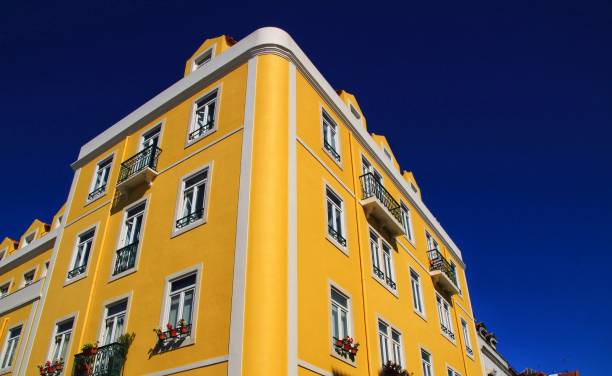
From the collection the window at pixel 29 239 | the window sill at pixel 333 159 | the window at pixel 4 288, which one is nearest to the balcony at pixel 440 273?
the window sill at pixel 333 159

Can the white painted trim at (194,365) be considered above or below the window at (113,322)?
below

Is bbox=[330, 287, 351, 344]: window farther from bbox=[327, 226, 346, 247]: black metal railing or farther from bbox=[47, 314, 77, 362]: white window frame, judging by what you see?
bbox=[47, 314, 77, 362]: white window frame

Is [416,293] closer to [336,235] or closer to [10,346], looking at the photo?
[336,235]

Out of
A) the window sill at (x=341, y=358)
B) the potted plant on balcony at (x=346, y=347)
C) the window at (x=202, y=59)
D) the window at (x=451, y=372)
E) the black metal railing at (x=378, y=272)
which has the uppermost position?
the window at (x=202, y=59)

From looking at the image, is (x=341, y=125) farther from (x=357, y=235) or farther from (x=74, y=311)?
A: (x=74, y=311)

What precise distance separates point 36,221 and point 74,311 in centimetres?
1701

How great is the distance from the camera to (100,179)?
67.7 feet

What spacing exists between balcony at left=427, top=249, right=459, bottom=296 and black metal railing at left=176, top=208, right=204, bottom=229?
1262 cm

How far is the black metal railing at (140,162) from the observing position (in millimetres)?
17562

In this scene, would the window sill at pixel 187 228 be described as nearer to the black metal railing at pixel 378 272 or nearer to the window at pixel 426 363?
the black metal railing at pixel 378 272

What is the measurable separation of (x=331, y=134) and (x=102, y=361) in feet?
34.0

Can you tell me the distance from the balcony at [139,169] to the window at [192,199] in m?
1.87

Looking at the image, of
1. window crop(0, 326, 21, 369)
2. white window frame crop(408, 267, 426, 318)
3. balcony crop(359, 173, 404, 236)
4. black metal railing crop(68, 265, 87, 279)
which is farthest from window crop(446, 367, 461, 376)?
window crop(0, 326, 21, 369)

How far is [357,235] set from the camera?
56.4 feet
